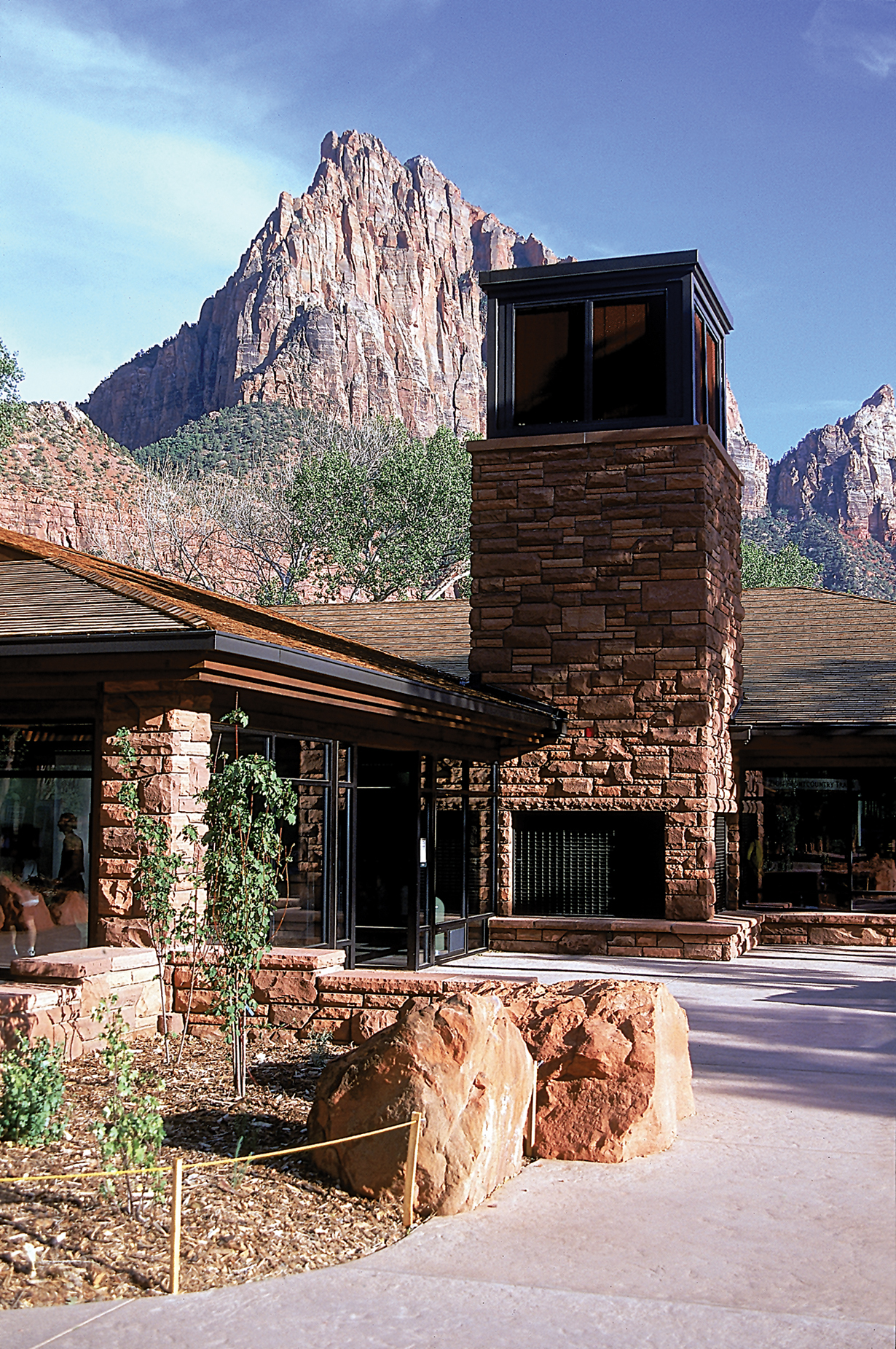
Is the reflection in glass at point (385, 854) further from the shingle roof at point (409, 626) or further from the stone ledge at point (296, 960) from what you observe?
the shingle roof at point (409, 626)

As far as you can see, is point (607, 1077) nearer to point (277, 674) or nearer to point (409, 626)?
point (277, 674)

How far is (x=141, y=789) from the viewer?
9641 mm

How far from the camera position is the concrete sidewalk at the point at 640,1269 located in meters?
4.42

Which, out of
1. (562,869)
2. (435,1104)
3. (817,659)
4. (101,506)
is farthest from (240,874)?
(101,506)

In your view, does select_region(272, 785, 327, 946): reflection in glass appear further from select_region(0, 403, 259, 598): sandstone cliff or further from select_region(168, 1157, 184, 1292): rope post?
select_region(0, 403, 259, 598): sandstone cliff

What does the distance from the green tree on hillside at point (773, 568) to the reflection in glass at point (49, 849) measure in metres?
37.6

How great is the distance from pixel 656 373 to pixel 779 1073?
9.99 meters

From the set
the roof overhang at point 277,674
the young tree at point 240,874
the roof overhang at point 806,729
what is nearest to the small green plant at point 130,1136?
the young tree at point 240,874

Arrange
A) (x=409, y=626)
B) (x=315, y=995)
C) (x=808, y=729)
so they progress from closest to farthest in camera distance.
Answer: (x=315, y=995) < (x=808, y=729) < (x=409, y=626)

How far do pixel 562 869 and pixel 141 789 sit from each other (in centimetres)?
778

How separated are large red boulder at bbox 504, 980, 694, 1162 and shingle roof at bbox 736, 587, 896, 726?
9611 millimetres

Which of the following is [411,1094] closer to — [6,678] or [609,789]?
[6,678]

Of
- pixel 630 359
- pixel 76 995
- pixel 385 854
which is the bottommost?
pixel 76 995

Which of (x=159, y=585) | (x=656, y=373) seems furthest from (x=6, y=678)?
(x=656, y=373)
